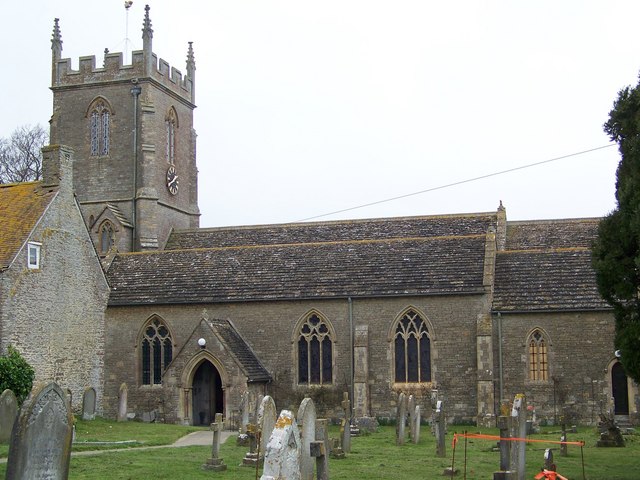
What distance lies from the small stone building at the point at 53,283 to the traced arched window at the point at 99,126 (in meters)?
13.5

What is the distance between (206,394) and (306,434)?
19.2 metres

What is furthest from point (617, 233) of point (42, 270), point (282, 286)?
point (42, 270)

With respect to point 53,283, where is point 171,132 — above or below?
above

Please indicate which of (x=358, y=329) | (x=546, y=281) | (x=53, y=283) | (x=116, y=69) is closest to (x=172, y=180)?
(x=116, y=69)

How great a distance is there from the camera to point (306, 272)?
36.2 m

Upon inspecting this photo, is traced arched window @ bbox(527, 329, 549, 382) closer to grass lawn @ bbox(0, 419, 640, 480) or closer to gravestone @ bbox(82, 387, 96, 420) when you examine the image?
grass lawn @ bbox(0, 419, 640, 480)

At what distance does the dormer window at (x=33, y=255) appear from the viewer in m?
32.2

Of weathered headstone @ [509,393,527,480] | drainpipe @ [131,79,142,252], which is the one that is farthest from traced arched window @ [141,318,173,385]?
weathered headstone @ [509,393,527,480]

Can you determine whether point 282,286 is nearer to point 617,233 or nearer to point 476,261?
point 476,261

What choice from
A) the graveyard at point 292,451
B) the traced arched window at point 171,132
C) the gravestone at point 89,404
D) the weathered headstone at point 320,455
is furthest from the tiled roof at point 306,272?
the weathered headstone at point 320,455

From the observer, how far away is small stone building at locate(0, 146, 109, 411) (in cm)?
3169

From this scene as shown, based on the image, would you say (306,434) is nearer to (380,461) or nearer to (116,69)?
(380,461)

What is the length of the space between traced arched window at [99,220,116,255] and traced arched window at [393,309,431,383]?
1820cm

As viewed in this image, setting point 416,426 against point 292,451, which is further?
point 416,426
